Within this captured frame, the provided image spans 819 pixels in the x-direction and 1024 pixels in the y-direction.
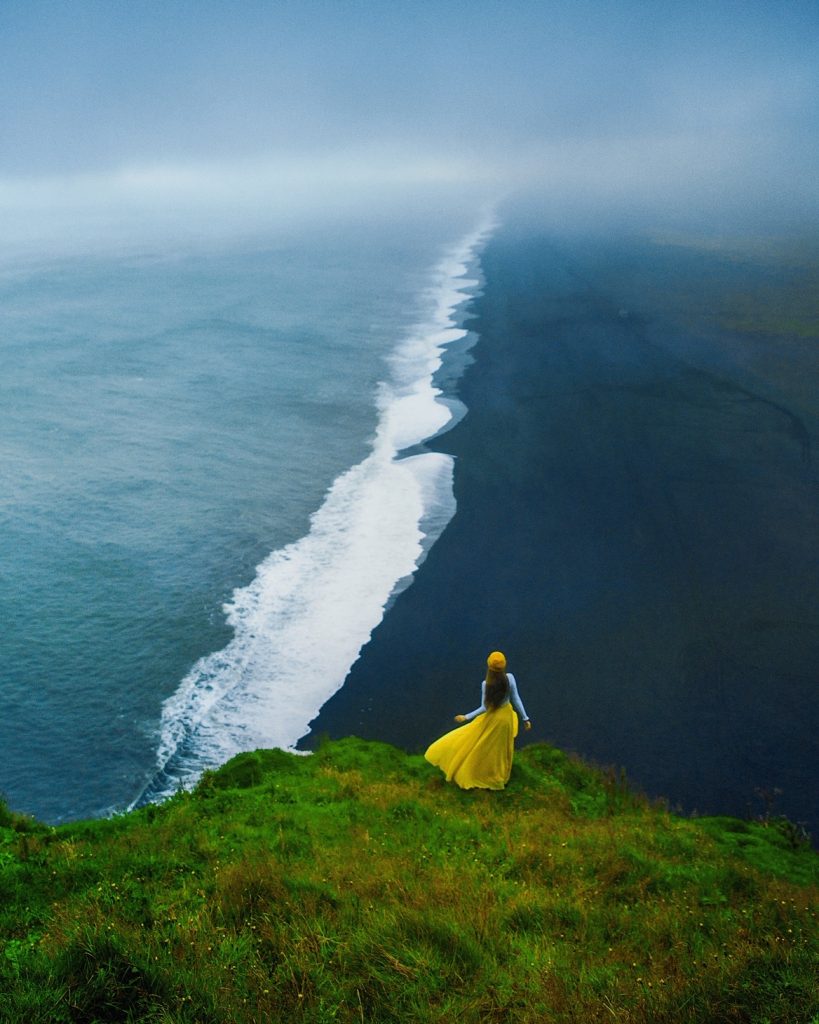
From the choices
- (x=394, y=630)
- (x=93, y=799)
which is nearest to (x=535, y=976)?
(x=93, y=799)

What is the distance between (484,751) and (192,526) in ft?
48.3

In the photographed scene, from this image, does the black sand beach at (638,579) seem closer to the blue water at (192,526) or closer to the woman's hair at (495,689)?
the blue water at (192,526)

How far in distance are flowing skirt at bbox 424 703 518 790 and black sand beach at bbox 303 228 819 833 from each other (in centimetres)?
337

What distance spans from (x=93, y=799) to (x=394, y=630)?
6866 mm

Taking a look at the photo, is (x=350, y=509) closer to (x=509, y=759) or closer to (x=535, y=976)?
(x=509, y=759)

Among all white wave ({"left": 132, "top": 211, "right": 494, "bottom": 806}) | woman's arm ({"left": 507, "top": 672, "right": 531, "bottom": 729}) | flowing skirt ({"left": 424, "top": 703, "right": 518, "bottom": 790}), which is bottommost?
white wave ({"left": 132, "top": 211, "right": 494, "bottom": 806})

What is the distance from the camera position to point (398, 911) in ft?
18.8

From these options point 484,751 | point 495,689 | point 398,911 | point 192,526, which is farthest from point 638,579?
point 398,911

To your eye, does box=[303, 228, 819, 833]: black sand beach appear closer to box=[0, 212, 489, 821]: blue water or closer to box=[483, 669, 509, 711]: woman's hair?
box=[0, 212, 489, 821]: blue water

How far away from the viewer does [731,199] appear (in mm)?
128625

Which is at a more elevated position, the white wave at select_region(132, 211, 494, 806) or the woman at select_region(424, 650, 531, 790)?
the woman at select_region(424, 650, 531, 790)

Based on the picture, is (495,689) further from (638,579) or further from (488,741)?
(638,579)

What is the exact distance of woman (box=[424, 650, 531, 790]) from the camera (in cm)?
930

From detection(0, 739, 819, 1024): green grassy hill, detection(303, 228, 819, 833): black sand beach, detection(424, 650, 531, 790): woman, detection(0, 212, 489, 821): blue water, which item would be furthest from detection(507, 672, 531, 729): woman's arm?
detection(0, 212, 489, 821): blue water
